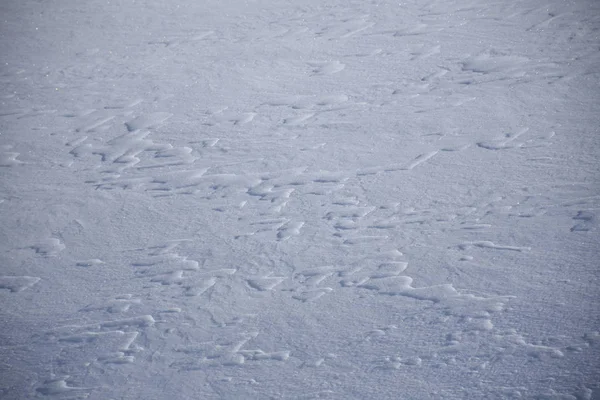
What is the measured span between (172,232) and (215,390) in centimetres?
84

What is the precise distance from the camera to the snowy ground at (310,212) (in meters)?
1.72

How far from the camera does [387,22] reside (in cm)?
423

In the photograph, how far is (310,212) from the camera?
2.41m

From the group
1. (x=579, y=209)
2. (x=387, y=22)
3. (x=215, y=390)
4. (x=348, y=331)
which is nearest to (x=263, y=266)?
(x=348, y=331)

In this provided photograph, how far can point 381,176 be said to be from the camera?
2.59 meters

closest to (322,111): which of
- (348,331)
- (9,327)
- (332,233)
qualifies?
(332,233)

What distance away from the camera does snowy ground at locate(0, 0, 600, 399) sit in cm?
172

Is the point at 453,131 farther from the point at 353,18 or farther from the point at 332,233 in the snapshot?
the point at 353,18

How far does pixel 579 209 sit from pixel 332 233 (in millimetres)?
870

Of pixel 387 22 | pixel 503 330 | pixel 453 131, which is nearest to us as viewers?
pixel 503 330

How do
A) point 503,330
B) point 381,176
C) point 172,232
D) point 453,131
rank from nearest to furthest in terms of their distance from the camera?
point 503,330, point 172,232, point 381,176, point 453,131

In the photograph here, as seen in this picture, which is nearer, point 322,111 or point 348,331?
point 348,331

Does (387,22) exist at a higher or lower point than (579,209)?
higher

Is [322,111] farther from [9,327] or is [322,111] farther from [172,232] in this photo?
[9,327]
